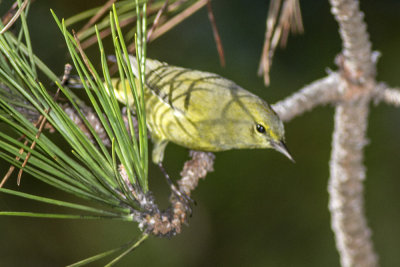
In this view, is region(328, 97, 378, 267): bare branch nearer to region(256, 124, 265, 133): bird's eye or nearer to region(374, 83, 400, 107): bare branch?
region(374, 83, 400, 107): bare branch

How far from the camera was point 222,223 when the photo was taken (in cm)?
301

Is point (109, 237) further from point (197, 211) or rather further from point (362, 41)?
point (362, 41)

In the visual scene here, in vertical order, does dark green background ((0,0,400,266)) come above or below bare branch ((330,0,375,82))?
below

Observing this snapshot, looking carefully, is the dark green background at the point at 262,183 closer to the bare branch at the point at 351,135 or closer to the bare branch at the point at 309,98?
the bare branch at the point at 351,135

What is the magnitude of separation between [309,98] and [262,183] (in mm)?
1038

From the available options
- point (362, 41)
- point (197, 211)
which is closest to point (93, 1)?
point (197, 211)

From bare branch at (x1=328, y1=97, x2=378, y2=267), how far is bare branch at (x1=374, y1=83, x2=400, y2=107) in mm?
50

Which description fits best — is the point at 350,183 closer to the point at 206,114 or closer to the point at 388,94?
the point at 388,94

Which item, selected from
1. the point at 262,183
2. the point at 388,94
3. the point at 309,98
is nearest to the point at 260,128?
the point at 309,98

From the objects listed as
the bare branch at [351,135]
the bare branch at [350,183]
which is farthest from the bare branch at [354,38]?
the bare branch at [350,183]

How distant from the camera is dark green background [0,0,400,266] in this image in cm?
293

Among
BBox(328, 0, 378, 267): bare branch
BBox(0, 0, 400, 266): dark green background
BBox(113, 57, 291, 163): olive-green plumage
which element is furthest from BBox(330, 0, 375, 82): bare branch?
BBox(0, 0, 400, 266): dark green background

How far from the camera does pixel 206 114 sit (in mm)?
2143

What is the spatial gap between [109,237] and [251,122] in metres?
1.30
